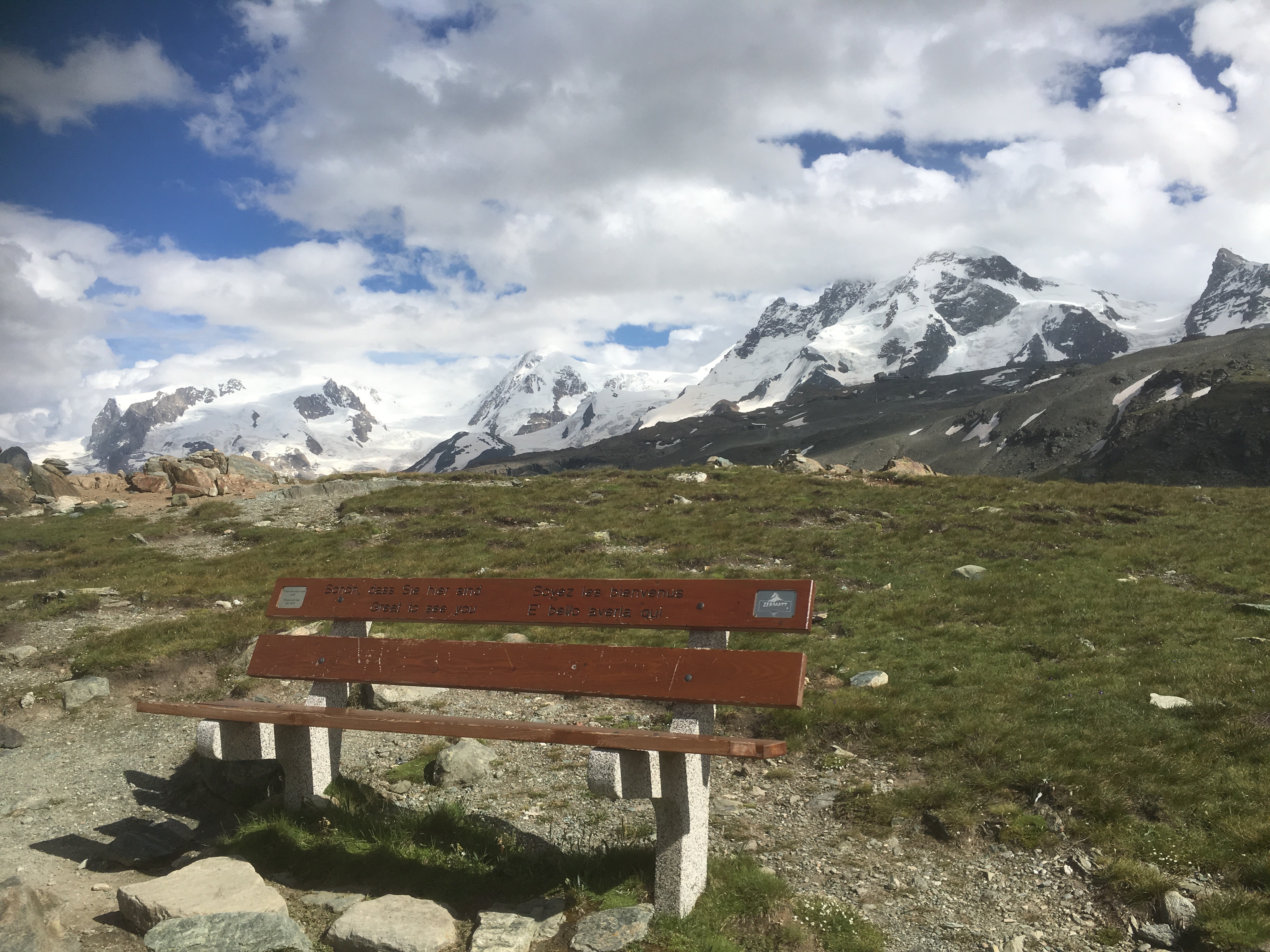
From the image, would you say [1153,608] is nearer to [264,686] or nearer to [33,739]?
[264,686]

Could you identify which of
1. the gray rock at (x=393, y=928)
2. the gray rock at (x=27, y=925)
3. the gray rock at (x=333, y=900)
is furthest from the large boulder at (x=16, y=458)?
the gray rock at (x=393, y=928)

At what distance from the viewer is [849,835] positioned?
7.15 meters

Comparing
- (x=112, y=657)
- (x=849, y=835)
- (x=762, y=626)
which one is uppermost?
(x=762, y=626)

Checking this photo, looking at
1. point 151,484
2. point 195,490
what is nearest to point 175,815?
point 195,490

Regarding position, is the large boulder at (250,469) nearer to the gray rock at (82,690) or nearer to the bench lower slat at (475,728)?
the gray rock at (82,690)

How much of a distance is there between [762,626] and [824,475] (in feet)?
89.9

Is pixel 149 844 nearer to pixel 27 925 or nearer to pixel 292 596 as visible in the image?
pixel 27 925

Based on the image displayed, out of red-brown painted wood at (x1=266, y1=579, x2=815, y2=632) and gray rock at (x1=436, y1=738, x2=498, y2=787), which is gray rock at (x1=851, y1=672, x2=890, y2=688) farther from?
gray rock at (x1=436, y1=738, x2=498, y2=787)

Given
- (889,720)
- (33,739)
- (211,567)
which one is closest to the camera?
(889,720)

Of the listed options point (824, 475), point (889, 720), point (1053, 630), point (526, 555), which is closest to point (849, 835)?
point (889, 720)

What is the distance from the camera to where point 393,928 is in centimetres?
540

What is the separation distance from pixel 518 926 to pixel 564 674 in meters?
1.82

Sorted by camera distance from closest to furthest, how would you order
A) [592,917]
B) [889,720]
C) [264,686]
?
[592,917]
[889,720]
[264,686]

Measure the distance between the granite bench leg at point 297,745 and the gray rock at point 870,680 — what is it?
20.8 ft
